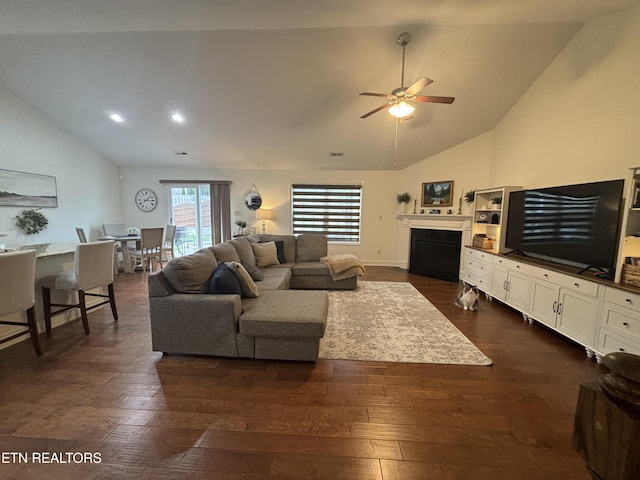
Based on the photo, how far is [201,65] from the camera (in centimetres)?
354

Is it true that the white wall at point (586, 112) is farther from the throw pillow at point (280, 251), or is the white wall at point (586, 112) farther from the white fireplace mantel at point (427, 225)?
the throw pillow at point (280, 251)

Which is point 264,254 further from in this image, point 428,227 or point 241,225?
point 428,227

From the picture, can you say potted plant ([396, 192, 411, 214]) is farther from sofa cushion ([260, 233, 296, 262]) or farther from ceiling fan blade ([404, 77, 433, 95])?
ceiling fan blade ([404, 77, 433, 95])

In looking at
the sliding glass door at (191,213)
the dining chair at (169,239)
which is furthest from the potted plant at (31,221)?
the sliding glass door at (191,213)

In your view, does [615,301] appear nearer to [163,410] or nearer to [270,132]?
[163,410]

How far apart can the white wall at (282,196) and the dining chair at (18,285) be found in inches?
181

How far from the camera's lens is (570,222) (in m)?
3.07

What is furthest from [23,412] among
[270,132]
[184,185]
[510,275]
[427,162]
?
[427,162]

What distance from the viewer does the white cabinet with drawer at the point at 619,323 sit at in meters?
2.24

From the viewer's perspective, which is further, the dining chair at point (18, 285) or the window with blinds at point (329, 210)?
the window with blinds at point (329, 210)

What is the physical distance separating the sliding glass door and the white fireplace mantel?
481 centimetres

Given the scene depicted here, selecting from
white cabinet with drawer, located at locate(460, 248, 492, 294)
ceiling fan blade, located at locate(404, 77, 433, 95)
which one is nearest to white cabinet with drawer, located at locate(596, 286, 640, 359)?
white cabinet with drawer, located at locate(460, 248, 492, 294)

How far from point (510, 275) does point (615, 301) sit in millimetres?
1355

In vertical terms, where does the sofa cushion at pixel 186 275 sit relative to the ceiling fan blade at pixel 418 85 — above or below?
below
